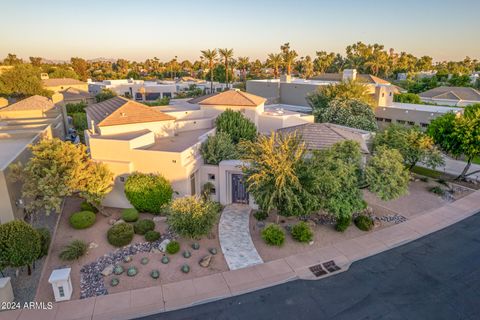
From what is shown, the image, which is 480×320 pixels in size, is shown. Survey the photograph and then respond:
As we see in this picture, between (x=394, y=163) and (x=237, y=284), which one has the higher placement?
(x=394, y=163)

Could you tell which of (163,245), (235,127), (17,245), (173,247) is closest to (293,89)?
(235,127)

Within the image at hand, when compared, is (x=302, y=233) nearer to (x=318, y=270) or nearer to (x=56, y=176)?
(x=318, y=270)

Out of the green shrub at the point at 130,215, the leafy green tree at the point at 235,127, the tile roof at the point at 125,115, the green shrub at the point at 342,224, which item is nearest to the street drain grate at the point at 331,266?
the green shrub at the point at 342,224

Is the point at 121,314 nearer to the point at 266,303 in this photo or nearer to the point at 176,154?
the point at 266,303

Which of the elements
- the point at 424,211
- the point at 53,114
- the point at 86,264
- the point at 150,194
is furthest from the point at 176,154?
the point at 53,114

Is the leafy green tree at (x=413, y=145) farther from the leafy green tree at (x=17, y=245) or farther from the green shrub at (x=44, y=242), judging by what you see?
the leafy green tree at (x=17, y=245)

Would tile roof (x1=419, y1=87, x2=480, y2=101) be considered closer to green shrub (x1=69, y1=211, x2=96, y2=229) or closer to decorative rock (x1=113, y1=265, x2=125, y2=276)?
green shrub (x1=69, y1=211, x2=96, y2=229)
